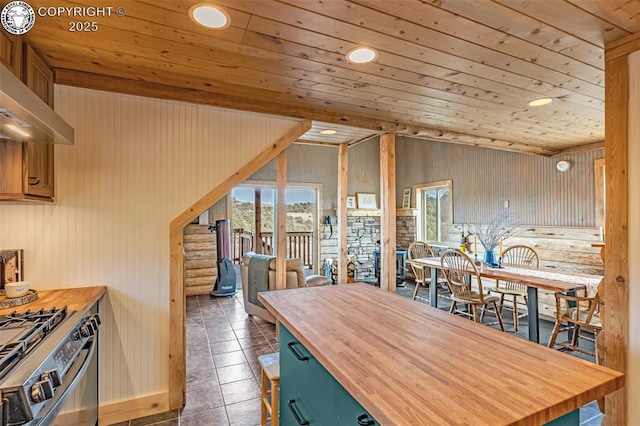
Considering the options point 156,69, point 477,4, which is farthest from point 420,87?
point 156,69

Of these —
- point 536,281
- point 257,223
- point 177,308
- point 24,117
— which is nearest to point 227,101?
point 24,117

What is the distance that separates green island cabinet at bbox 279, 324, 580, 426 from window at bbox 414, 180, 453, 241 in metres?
5.59

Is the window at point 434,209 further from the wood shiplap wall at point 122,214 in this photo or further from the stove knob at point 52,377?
Answer: the stove knob at point 52,377

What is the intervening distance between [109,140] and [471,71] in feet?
7.93

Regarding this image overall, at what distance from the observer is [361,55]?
184cm

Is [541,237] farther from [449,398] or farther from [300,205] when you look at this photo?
[449,398]

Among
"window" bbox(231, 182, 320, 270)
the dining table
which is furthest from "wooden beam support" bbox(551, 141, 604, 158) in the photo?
"window" bbox(231, 182, 320, 270)

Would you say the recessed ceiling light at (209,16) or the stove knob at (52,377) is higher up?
the recessed ceiling light at (209,16)

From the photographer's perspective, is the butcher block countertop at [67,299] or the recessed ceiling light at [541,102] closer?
the butcher block countertop at [67,299]

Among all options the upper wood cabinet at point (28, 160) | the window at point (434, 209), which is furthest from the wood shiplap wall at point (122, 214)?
the window at point (434, 209)

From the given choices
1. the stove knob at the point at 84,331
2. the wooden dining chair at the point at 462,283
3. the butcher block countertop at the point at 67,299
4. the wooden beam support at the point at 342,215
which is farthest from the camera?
the wooden dining chair at the point at 462,283

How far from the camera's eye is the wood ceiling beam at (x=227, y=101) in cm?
208

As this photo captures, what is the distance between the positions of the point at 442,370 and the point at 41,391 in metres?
1.27

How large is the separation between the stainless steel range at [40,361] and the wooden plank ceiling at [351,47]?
1.34 metres
